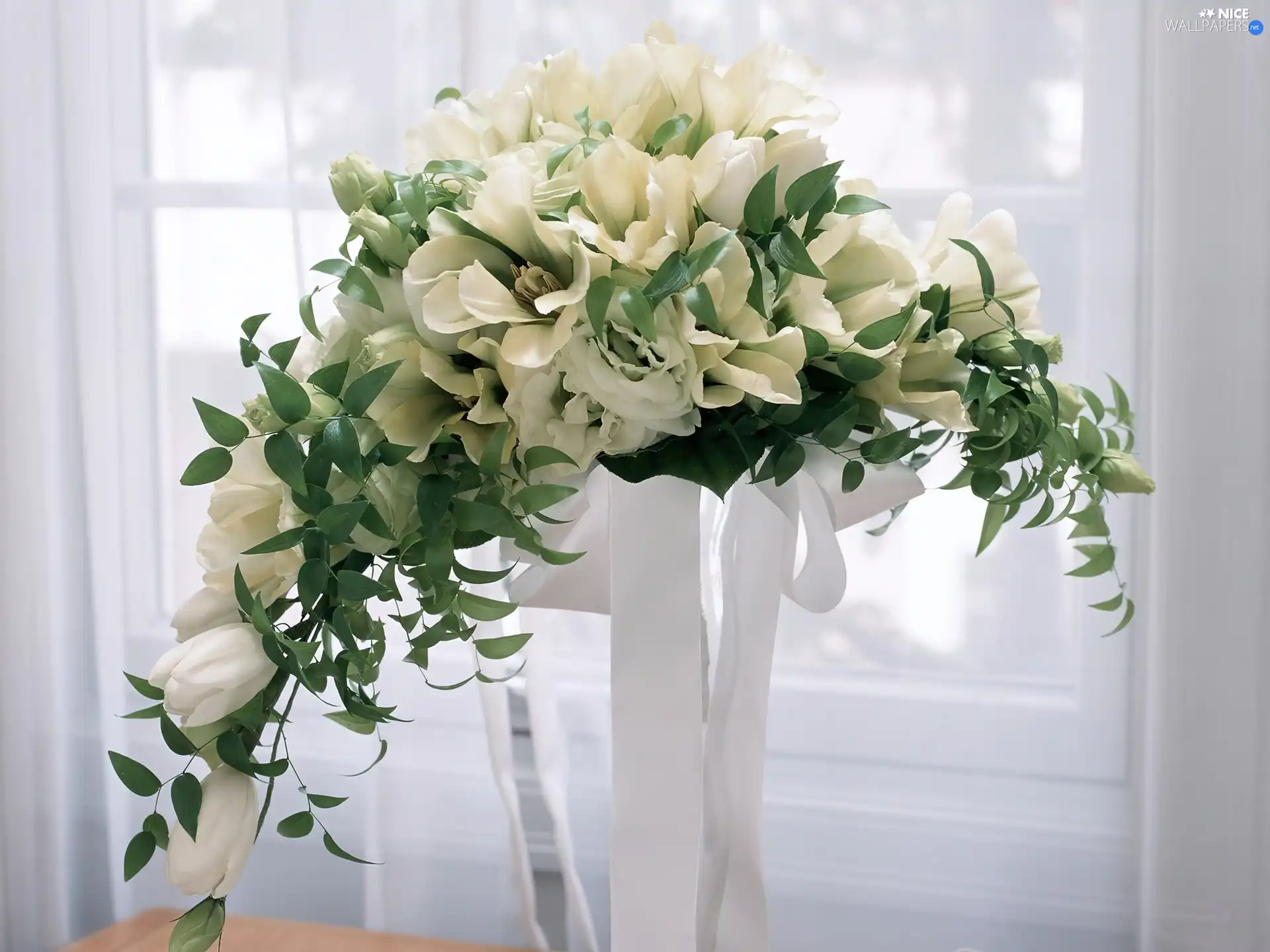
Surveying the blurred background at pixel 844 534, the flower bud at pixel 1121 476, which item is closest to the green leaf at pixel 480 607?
the flower bud at pixel 1121 476

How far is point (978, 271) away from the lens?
0.54 meters

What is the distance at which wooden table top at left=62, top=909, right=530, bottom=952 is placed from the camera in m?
0.98

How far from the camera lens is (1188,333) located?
2.90 ft

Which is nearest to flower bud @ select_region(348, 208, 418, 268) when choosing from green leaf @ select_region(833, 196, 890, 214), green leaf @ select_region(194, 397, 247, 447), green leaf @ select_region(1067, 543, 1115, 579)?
green leaf @ select_region(194, 397, 247, 447)

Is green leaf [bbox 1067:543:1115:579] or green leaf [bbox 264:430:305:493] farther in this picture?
green leaf [bbox 1067:543:1115:579]

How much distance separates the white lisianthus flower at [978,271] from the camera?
533mm

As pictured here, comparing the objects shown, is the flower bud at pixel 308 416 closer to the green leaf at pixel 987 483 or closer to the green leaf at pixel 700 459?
the green leaf at pixel 700 459

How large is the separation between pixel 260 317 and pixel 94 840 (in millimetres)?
1067

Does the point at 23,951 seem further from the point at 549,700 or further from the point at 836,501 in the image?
the point at 836,501

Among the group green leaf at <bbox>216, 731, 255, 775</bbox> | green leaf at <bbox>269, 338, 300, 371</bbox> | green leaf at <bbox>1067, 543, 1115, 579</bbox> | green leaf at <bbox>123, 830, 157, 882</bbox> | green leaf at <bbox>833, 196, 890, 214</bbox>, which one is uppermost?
green leaf at <bbox>833, 196, 890, 214</bbox>

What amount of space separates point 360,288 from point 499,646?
184 millimetres

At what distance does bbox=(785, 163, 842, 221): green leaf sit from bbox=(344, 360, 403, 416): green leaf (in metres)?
0.19

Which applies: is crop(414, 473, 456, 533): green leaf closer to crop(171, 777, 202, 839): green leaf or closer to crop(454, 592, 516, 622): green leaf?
crop(454, 592, 516, 622): green leaf

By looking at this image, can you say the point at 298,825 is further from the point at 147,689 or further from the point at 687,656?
the point at 687,656
